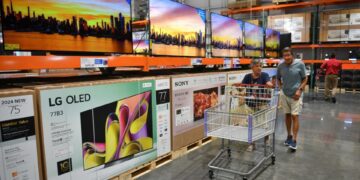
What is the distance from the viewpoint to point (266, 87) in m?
4.02

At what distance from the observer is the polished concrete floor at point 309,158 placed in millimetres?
3646

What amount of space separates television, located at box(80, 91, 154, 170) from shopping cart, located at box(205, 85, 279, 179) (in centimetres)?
87

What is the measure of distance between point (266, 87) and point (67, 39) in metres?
2.82

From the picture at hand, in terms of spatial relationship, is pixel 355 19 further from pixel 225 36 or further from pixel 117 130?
pixel 117 130

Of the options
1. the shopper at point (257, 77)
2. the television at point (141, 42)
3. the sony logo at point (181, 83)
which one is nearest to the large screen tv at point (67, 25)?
the television at point (141, 42)

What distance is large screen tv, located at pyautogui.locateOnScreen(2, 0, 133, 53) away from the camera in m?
2.37

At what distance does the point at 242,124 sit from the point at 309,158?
4.89 ft

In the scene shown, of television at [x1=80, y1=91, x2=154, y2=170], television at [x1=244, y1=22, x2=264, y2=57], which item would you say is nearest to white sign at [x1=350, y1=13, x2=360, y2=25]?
television at [x1=244, y1=22, x2=264, y2=57]

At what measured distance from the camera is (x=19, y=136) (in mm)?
2336

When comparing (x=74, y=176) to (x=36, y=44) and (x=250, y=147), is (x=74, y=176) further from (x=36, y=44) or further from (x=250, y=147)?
(x=250, y=147)

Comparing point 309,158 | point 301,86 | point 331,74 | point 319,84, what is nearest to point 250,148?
point 309,158

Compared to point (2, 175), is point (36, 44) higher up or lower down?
higher up

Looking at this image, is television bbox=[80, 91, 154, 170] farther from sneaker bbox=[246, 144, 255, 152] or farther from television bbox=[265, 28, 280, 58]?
television bbox=[265, 28, 280, 58]

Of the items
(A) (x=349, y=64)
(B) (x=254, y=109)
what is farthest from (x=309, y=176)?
(A) (x=349, y=64)
